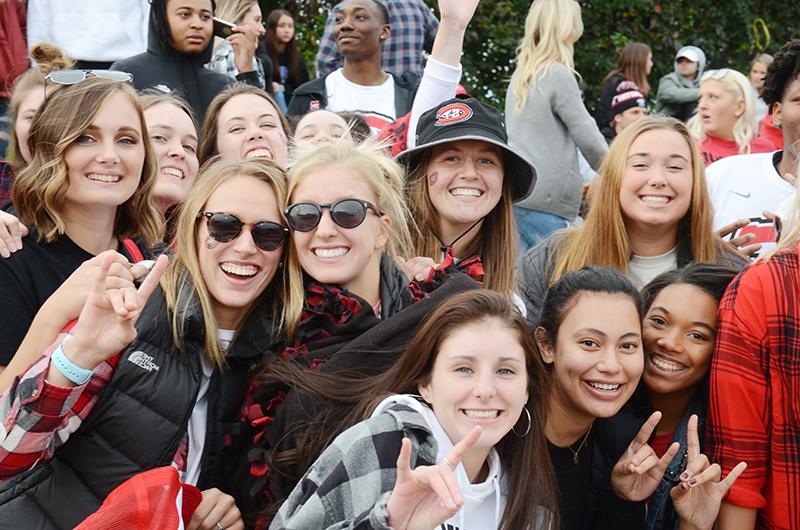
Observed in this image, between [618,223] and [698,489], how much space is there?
1368 millimetres

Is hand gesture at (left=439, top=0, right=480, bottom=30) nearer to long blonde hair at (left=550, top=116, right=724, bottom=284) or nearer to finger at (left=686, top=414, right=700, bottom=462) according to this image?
long blonde hair at (left=550, top=116, right=724, bottom=284)

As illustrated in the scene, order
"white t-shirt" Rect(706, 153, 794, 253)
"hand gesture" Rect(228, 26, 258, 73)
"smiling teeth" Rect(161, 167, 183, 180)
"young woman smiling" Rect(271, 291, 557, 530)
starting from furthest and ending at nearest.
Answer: "hand gesture" Rect(228, 26, 258, 73), "white t-shirt" Rect(706, 153, 794, 253), "smiling teeth" Rect(161, 167, 183, 180), "young woman smiling" Rect(271, 291, 557, 530)

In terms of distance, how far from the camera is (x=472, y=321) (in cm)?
296

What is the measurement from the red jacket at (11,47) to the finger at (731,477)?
427 cm

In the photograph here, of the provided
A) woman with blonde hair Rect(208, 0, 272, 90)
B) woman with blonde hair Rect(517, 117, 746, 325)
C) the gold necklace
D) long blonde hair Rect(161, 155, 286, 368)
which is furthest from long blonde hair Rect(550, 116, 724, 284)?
woman with blonde hair Rect(208, 0, 272, 90)

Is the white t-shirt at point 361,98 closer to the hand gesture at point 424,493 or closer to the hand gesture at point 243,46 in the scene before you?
the hand gesture at point 243,46

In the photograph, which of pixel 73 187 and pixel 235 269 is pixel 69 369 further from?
pixel 73 187

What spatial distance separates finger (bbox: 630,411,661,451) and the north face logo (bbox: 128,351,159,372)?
62.5 inches

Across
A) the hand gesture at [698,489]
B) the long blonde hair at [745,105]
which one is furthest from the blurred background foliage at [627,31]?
the hand gesture at [698,489]

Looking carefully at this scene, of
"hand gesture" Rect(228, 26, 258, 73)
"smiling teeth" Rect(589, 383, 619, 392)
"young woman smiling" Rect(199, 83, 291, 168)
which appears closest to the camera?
"smiling teeth" Rect(589, 383, 619, 392)

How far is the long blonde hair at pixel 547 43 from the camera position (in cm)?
647

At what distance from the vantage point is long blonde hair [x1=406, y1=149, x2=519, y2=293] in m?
4.29

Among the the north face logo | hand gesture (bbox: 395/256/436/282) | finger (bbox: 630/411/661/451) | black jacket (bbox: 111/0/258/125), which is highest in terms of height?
black jacket (bbox: 111/0/258/125)

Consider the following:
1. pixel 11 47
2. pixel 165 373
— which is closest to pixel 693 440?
pixel 165 373
